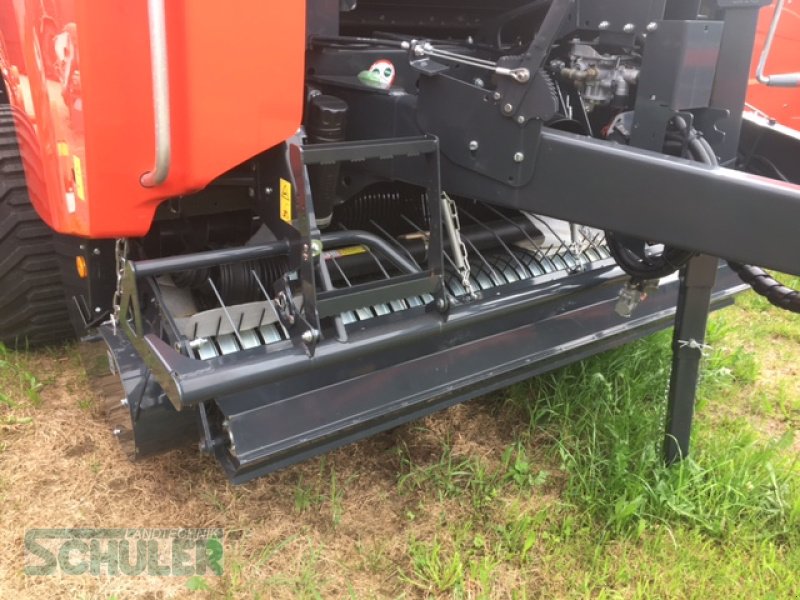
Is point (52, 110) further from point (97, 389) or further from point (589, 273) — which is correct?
point (589, 273)

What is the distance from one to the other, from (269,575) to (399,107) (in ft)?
4.13

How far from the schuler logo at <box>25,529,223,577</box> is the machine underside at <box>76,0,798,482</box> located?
11.1 inches

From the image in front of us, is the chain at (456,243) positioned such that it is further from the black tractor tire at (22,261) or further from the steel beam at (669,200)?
the black tractor tire at (22,261)

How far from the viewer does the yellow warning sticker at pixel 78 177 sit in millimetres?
1594

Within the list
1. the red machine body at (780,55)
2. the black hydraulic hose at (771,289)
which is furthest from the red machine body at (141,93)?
the red machine body at (780,55)

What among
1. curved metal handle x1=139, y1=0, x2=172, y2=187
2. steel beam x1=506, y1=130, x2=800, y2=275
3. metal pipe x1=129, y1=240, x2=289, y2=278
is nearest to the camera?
curved metal handle x1=139, y1=0, x2=172, y2=187

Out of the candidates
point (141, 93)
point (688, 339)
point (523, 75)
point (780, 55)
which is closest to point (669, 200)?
point (523, 75)

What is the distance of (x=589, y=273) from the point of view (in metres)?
2.31

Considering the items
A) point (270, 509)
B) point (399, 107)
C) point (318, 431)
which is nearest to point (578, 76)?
point (399, 107)

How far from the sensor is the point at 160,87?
1365 mm

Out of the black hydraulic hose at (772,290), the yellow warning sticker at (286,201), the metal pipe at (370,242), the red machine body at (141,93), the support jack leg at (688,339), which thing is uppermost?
the red machine body at (141,93)

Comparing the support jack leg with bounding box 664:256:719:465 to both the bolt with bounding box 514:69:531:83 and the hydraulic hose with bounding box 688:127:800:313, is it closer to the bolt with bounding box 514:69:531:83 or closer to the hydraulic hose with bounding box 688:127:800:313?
the hydraulic hose with bounding box 688:127:800:313

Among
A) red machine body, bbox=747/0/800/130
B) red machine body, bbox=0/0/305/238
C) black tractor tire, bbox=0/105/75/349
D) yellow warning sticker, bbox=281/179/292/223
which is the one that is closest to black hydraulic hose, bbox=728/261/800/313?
yellow warning sticker, bbox=281/179/292/223

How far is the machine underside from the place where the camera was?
1558 millimetres
